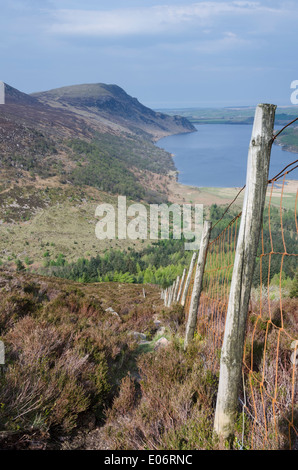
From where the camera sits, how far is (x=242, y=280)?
206 centimetres

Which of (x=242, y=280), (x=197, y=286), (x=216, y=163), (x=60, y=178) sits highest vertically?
(x=216, y=163)

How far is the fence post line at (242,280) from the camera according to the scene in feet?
6.37

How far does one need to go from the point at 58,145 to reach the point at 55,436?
114809 millimetres

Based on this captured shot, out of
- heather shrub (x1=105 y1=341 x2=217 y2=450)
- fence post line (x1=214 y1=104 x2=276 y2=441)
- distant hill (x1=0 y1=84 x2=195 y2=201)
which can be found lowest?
heather shrub (x1=105 y1=341 x2=217 y2=450)

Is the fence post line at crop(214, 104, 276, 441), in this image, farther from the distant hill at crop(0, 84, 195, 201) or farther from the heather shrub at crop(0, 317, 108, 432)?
the distant hill at crop(0, 84, 195, 201)

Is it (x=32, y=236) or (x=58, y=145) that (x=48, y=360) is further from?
(x=58, y=145)

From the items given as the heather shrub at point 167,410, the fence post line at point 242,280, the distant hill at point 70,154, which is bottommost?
the heather shrub at point 167,410

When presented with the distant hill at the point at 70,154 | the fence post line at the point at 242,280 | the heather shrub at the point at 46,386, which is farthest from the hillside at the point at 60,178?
the fence post line at the point at 242,280

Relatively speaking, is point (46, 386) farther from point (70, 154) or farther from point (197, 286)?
point (70, 154)

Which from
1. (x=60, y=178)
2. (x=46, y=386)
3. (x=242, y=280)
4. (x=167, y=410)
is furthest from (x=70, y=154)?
(x=242, y=280)

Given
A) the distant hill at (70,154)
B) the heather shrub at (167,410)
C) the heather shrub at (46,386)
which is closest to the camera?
the heather shrub at (167,410)

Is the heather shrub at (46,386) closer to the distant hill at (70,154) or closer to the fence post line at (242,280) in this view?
the fence post line at (242,280)

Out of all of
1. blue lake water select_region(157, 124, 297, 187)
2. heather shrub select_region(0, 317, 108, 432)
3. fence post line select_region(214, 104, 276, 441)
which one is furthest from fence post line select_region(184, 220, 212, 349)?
blue lake water select_region(157, 124, 297, 187)

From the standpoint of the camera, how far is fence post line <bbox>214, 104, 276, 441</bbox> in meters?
1.94
